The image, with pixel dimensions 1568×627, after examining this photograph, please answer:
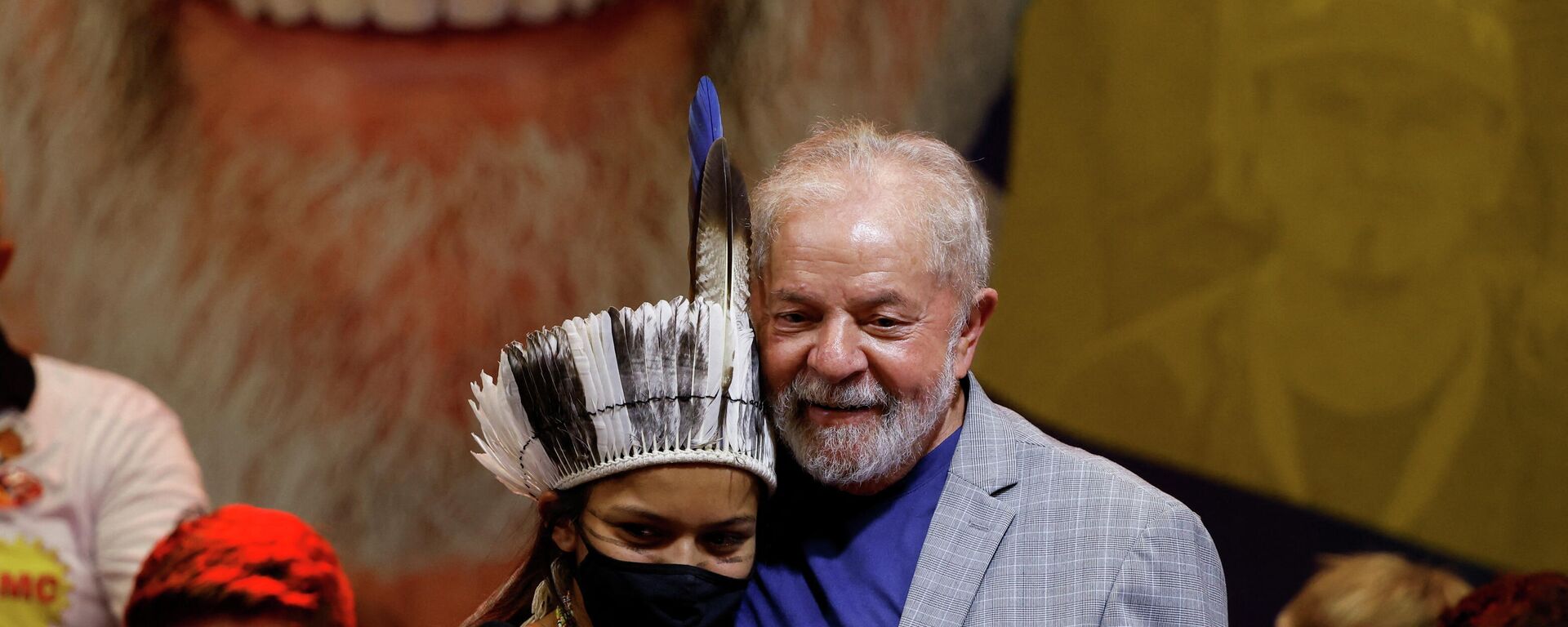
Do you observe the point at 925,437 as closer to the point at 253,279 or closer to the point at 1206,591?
the point at 1206,591

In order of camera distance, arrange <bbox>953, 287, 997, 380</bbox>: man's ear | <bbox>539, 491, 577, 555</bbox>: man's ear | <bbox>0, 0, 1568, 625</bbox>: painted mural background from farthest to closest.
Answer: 1. <bbox>0, 0, 1568, 625</bbox>: painted mural background
2. <bbox>953, 287, 997, 380</bbox>: man's ear
3. <bbox>539, 491, 577, 555</bbox>: man's ear

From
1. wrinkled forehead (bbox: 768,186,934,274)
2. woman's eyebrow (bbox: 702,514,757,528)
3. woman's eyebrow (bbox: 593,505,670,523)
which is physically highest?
wrinkled forehead (bbox: 768,186,934,274)

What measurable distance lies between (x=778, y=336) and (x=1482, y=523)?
2584 millimetres

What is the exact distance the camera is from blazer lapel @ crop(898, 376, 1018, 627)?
2117mm

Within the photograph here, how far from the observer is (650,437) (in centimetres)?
197

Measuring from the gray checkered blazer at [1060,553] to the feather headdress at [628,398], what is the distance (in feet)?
1.07

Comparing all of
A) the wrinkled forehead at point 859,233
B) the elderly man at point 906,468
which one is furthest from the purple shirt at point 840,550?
the wrinkled forehead at point 859,233

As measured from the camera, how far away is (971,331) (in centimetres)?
236

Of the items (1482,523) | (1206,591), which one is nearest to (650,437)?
(1206,591)

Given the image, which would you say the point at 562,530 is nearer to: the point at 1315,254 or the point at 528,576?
the point at 528,576

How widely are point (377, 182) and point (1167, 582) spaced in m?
2.24

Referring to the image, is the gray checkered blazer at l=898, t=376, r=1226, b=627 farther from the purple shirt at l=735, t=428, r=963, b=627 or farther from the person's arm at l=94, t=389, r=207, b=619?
the person's arm at l=94, t=389, r=207, b=619

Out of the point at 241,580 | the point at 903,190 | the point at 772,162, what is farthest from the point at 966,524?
the point at 772,162

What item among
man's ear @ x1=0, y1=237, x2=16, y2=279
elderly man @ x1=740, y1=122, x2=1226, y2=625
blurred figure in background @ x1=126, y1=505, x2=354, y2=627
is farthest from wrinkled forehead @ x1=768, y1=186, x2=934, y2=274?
man's ear @ x1=0, y1=237, x2=16, y2=279
